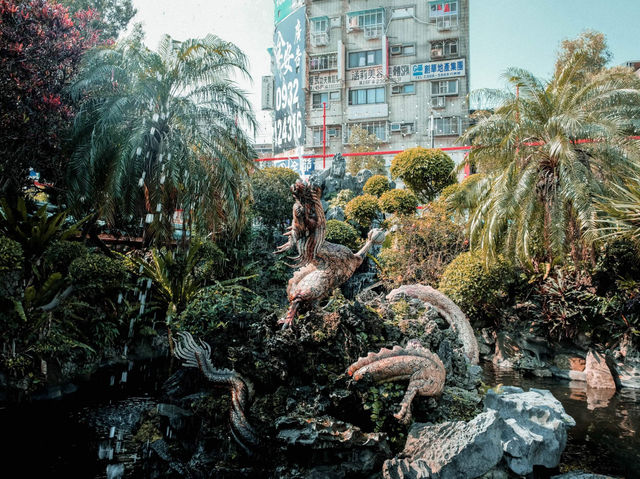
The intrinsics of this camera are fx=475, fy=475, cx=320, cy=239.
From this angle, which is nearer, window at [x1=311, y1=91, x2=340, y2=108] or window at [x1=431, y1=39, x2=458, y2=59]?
window at [x1=431, y1=39, x2=458, y2=59]

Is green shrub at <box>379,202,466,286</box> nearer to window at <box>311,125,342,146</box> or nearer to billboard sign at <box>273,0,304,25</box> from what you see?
window at <box>311,125,342,146</box>

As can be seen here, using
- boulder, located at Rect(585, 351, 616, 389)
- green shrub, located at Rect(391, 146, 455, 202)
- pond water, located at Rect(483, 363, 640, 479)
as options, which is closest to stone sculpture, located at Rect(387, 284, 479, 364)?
pond water, located at Rect(483, 363, 640, 479)

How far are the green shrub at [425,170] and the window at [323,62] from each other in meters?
20.7

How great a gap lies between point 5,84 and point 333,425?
9759mm

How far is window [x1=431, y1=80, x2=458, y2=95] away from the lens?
35.9 metres

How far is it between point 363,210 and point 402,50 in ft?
77.8

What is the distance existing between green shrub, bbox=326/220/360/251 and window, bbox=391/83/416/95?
2305 centimetres

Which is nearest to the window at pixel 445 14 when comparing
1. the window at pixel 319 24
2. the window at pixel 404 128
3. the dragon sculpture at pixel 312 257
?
→ the window at pixel 404 128

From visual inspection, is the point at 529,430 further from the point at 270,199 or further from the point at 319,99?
the point at 319,99

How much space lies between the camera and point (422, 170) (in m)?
19.6

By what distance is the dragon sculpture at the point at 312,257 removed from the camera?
732cm

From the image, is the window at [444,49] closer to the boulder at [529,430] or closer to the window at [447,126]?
the window at [447,126]

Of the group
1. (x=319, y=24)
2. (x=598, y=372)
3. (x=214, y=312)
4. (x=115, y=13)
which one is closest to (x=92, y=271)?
(x=214, y=312)

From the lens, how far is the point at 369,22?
122ft
